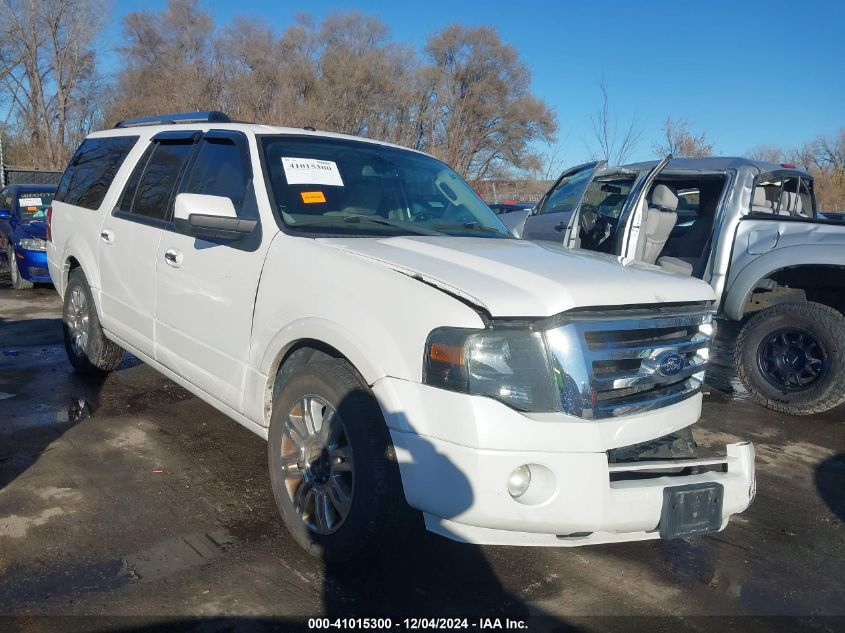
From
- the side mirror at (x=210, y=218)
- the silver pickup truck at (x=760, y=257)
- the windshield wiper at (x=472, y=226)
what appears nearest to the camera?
the side mirror at (x=210, y=218)

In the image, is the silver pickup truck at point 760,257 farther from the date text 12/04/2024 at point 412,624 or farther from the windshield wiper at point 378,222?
Answer: the date text 12/04/2024 at point 412,624

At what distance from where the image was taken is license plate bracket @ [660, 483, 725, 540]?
9.10 ft

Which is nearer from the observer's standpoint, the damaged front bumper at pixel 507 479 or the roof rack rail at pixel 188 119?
the damaged front bumper at pixel 507 479

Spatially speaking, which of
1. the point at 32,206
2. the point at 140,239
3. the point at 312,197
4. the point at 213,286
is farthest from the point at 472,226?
the point at 32,206

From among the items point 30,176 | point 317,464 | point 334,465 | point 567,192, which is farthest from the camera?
point 30,176

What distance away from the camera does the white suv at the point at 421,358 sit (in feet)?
8.66

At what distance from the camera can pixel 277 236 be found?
3527 mm

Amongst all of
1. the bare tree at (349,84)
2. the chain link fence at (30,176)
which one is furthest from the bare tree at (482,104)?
the chain link fence at (30,176)

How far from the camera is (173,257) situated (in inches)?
166

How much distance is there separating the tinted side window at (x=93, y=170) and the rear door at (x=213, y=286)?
1285 millimetres

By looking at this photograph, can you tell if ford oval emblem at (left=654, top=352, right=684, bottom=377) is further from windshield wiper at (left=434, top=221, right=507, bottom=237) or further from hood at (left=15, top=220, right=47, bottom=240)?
hood at (left=15, top=220, right=47, bottom=240)

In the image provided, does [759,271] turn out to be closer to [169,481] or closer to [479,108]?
[169,481]

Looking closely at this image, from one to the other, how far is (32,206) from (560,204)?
8.28m

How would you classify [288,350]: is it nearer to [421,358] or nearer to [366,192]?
[421,358]
